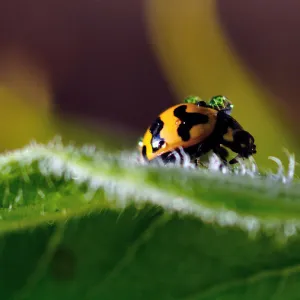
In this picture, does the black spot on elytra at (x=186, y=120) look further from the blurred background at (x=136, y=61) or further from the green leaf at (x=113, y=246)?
the blurred background at (x=136, y=61)

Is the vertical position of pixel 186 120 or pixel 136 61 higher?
pixel 136 61

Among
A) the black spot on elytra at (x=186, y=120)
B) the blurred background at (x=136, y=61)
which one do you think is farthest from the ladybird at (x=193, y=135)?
the blurred background at (x=136, y=61)

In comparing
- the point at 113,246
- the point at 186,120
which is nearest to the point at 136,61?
the point at 186,120

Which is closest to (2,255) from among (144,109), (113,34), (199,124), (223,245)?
(223,245)

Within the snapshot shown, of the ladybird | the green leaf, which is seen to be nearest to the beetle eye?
the ladybird

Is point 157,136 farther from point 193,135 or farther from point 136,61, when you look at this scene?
point 136,61

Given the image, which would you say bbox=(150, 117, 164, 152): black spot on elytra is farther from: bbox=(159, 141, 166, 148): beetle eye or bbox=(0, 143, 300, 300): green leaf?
bbox=(0, 143, 300, 300): green leaf
